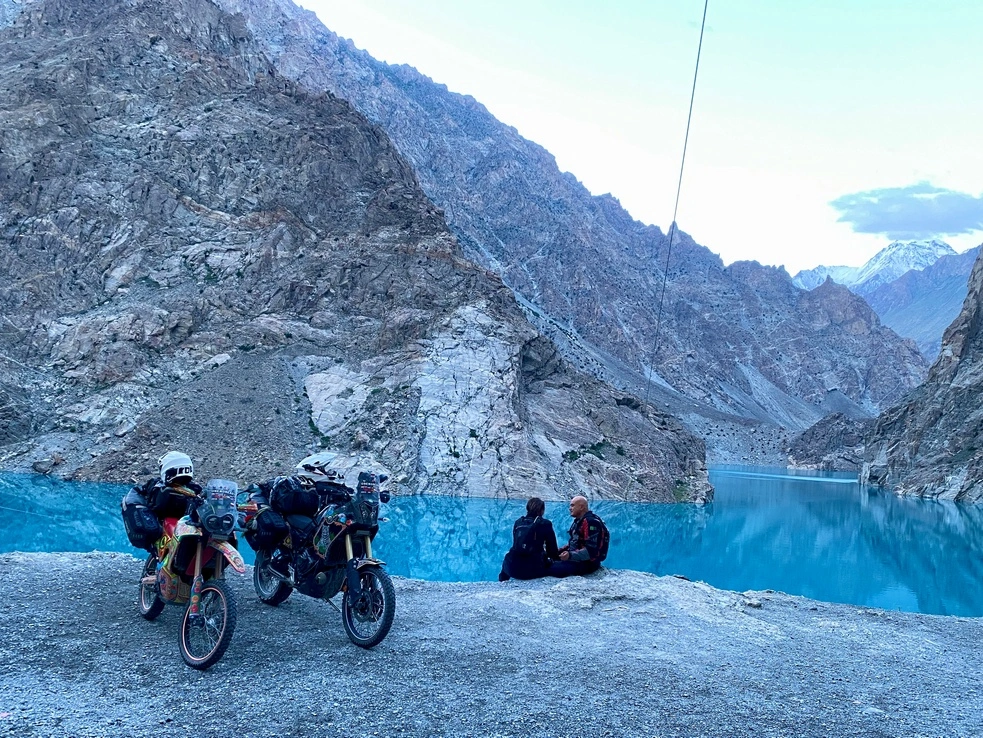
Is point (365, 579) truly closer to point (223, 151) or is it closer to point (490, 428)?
point (490, 428)

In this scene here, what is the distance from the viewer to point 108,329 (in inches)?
1895

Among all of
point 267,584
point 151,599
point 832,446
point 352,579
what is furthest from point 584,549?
point 832,446

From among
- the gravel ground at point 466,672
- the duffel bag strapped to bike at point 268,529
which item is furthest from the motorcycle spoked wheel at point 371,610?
the duffel bag strapped to bike at point 268,529

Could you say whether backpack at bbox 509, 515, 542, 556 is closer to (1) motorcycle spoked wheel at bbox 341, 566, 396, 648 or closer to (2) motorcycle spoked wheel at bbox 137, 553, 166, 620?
(1) motorcycle spoked wheel at bbox 341, 566, 396, 648

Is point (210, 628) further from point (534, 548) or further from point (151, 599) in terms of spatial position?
point (534, 548)

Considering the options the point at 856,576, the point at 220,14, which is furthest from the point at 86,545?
the point at 220,14

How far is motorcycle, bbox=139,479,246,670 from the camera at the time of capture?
6.74 meters

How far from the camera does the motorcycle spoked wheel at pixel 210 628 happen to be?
657 centimetres

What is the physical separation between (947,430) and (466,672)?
81.9 metres

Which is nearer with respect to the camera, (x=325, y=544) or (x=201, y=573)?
(x=201, y=573)

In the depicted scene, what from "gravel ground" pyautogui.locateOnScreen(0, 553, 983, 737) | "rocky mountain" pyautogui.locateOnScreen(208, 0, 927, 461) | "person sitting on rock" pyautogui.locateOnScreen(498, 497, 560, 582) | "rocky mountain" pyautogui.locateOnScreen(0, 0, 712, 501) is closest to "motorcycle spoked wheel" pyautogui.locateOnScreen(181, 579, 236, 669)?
"gravel ground" pyautogui.locateOnScreen(0, 553, 983, 737)

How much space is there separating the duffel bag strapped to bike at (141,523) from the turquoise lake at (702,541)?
10.8 m

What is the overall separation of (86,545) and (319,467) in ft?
58.1

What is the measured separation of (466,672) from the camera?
275 inches
